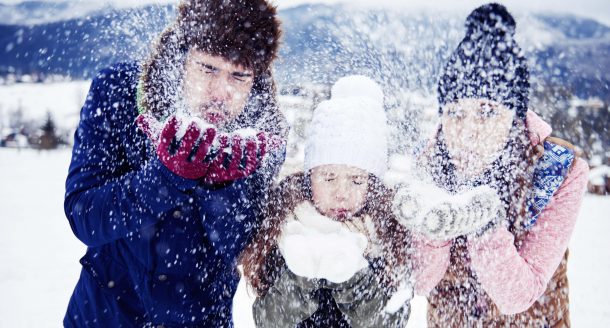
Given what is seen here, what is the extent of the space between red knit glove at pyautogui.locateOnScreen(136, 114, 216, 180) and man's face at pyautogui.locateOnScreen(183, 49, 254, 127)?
21 centimetres

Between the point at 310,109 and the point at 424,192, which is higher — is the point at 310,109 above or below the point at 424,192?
above

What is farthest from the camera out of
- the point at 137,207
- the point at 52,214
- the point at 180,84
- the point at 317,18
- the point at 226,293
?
the point at 52,214

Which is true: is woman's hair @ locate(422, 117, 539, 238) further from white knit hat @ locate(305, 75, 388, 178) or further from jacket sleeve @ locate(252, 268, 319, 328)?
jacket sleeve @ locate(252, 268, 319, 328)

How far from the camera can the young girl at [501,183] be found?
170 centimetres

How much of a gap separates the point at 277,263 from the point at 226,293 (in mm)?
260

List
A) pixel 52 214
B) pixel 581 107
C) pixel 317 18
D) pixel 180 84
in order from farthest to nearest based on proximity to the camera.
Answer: pixel 581 107 < pixel 52 214 < pixel 317 18 < pixel 180 84

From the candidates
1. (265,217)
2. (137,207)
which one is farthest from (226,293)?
(137,207)

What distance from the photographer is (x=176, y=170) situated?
1.42 meters

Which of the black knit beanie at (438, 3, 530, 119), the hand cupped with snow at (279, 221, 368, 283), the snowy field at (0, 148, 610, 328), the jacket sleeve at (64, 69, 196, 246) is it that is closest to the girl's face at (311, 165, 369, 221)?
the hand cupped with snow at (279, 221, 368, 283)

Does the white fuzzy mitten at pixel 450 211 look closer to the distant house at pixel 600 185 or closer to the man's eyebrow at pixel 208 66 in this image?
the man's eyebrow at pixel 208 66

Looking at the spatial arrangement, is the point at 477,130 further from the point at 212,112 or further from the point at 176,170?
the point at 176,170

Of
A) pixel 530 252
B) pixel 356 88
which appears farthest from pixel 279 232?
pixel 530 252

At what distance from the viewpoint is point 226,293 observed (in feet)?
5.99

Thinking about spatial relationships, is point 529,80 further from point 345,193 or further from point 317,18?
point 317,18
